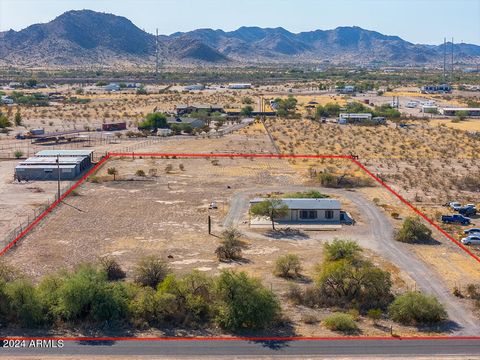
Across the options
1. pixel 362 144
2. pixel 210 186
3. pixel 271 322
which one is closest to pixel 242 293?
pixel 271 322

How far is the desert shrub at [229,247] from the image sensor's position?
38875 mm

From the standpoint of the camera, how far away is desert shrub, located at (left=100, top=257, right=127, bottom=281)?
3516 cm

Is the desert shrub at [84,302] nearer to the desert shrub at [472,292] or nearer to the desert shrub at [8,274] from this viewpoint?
the desert shrub at [8,274]

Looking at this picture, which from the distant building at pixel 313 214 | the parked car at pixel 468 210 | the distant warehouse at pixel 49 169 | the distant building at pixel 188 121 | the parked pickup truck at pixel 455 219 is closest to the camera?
the parked pickup truck at pixel 455 219

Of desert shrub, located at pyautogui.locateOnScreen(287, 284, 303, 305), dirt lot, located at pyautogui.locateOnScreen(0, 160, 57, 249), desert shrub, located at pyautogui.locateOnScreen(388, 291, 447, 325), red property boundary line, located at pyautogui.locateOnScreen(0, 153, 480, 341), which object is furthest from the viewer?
dirt lot, located at pyautogui.locateOnScreen(0, 160, 57, 249)

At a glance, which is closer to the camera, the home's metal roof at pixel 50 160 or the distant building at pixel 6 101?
the home's metal roof at pixel 50 160

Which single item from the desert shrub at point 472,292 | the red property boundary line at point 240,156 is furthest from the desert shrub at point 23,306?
the desert shrub at point 472,292

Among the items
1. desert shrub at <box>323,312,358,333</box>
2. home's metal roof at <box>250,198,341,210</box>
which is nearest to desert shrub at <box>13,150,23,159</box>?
home's metal roof at <box>250,198,341,210</box>

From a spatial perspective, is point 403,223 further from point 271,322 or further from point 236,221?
point 271,322

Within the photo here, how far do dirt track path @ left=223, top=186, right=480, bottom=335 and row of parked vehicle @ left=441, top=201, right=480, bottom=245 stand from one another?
456 centimetres

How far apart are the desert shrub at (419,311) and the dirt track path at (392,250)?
35.7 inches

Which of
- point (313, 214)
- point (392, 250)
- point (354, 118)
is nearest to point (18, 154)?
point (313, 214)

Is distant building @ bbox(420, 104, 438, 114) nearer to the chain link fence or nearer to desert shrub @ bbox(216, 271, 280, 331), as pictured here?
the chain link fence

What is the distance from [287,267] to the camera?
35.8 m
